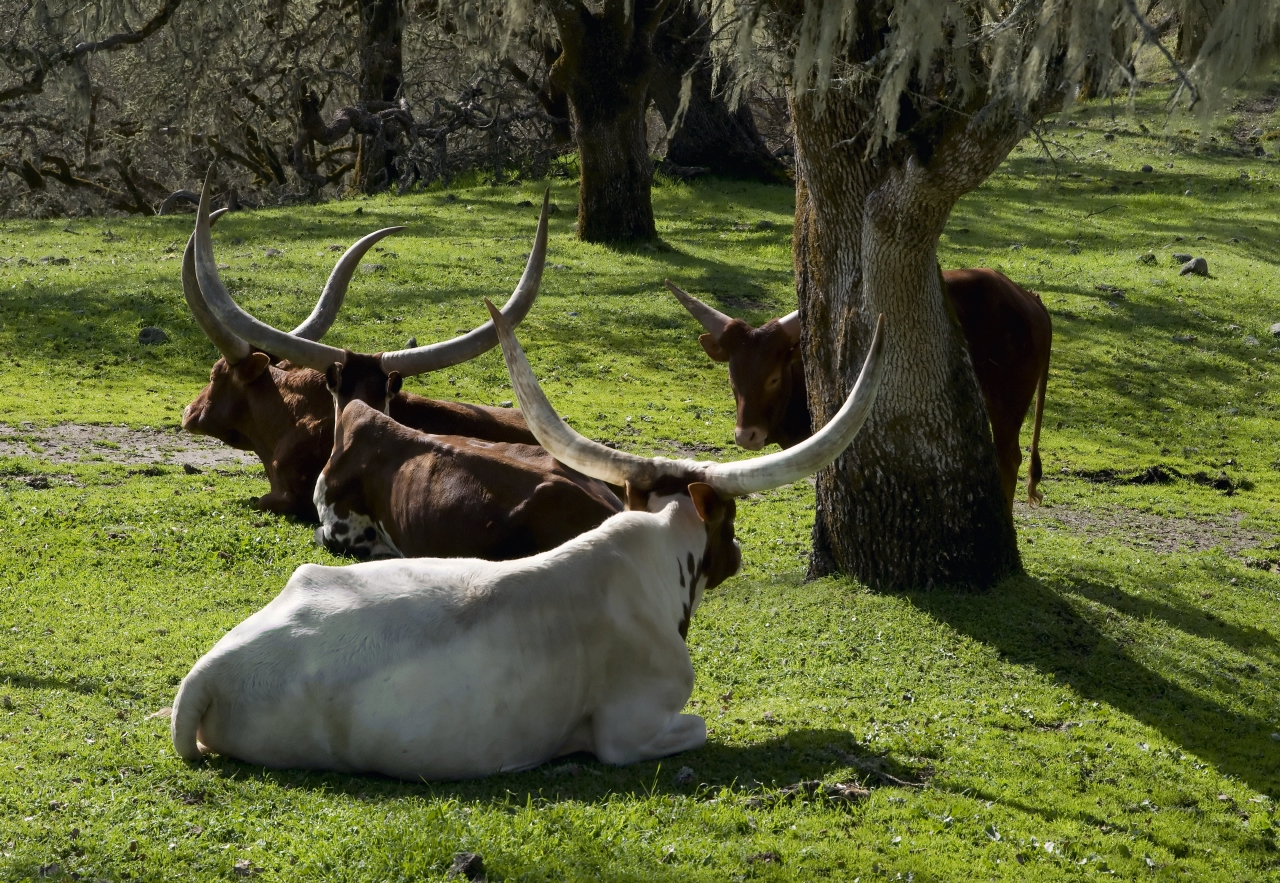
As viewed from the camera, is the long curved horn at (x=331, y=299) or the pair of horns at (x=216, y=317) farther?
the long curved horn at (x=331, y=299)

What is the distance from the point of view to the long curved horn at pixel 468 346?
848 cm

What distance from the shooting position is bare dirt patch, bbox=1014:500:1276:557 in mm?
8977

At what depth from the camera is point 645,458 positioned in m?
5.34

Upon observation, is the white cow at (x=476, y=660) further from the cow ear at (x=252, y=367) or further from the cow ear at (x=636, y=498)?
the cow ear at (x=252, y=367)

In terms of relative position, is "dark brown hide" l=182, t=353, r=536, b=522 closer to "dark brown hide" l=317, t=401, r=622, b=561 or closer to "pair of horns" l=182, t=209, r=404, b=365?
"pair of horns" l=182, t=209, r=404, b=365

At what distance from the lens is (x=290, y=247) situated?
1630 cm

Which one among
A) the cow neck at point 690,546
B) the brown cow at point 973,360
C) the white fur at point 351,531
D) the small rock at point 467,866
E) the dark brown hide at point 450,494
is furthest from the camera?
the brown cow at point 973,360

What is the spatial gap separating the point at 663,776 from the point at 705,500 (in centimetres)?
110

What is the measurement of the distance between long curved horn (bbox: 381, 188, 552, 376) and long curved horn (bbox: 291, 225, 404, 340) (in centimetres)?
88

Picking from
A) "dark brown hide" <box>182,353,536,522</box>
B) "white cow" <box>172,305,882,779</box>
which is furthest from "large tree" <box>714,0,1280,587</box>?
"dark brown hide" <box>182,353,536,522</box>

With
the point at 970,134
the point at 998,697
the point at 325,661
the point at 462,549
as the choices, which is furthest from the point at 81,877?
the point at 970,134

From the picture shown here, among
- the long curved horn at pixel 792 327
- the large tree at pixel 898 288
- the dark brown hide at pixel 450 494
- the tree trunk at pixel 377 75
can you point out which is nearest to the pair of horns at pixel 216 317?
the dark brown hide at pixel 450 494

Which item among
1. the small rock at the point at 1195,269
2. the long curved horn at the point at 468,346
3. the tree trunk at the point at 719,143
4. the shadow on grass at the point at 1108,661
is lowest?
the shadow on grass at the point at 1108,661

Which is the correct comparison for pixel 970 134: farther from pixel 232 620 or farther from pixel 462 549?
pixel 232 620
